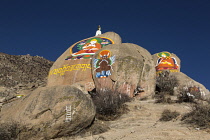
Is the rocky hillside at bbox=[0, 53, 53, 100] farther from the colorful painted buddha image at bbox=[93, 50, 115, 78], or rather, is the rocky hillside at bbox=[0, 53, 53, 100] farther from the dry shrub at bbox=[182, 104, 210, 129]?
the dry shrub at bbox=[182, 104, 210, 129]

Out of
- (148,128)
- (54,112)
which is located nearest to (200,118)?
(148,128)

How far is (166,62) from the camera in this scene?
1992 cm

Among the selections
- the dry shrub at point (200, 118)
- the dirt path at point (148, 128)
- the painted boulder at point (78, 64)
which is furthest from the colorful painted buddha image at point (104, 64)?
the dry shrub at point (200, 118)

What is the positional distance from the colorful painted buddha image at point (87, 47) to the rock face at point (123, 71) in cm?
130

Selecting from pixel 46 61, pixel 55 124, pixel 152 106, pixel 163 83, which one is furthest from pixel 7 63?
pixel 55 124

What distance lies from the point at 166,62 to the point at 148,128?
13492 mm

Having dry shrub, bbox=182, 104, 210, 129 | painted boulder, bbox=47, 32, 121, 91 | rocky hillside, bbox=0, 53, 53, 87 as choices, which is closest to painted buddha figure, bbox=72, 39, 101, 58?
painted boulder, bbox=47, 32, 121, 91

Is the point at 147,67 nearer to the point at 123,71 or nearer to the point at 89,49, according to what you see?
the point at 123,71

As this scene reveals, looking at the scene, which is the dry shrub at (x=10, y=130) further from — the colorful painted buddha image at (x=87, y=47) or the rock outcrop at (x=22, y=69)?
the rock outcrop at (x=22, y=69)

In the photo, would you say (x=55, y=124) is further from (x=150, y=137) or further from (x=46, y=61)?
(x=46, y=61)

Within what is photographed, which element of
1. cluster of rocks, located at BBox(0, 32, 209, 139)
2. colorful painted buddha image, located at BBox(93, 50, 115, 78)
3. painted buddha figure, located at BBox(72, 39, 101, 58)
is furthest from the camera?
painted buddha figure, located at BBox(72, 39, 101, 58)

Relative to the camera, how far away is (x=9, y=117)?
6199 millimetres

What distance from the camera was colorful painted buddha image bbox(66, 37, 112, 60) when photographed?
1502cm

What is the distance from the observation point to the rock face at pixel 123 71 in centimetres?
1242
